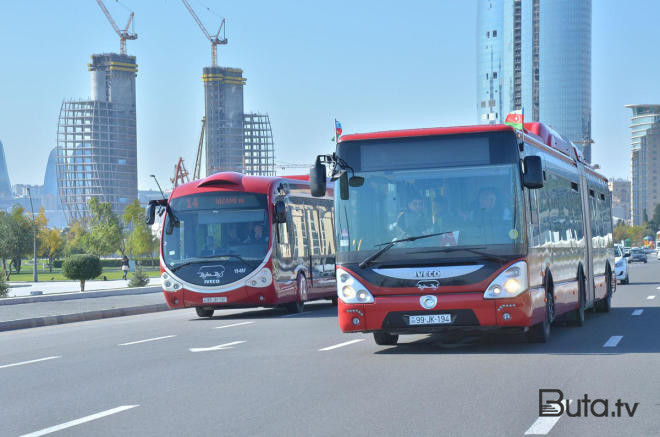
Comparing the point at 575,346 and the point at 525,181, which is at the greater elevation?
the point at 525,181

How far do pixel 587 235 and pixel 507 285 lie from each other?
7.27 m

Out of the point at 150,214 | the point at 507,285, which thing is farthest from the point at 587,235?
the point at 150,214

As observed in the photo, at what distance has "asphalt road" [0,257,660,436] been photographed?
770 cm

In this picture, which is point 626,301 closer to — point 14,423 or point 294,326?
point 294,326

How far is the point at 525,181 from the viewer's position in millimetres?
12742

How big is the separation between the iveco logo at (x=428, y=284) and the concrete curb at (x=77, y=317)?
13.1 metres

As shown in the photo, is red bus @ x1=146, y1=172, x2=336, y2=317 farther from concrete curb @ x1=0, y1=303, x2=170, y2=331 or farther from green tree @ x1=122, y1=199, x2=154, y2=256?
green tree @ x1=122, y1=199, x2=154, y2=256

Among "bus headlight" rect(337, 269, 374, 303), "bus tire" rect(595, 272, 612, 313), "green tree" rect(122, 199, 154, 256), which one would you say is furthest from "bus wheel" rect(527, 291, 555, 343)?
"green tree" rect(122, 199, 154, 256)

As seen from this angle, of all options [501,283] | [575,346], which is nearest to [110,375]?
[501,283]

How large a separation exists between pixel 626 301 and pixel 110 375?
1761cm

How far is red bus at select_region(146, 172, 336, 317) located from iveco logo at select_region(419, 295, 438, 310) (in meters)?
10.6

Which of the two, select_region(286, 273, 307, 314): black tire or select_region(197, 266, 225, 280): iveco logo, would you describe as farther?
select_region(286, 273, 307, 314): black tire

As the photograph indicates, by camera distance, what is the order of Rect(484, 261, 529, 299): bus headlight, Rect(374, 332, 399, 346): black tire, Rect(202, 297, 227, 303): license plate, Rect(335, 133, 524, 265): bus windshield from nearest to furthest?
Rect(484, 261, 529, 299): bus headlight → Rect(335, 133, 524, 265): bus windshield → Rect(374, 332, 399, 346): black tire → Rect(202, 297, 227, 303): license plate

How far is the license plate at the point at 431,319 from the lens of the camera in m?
12.6
